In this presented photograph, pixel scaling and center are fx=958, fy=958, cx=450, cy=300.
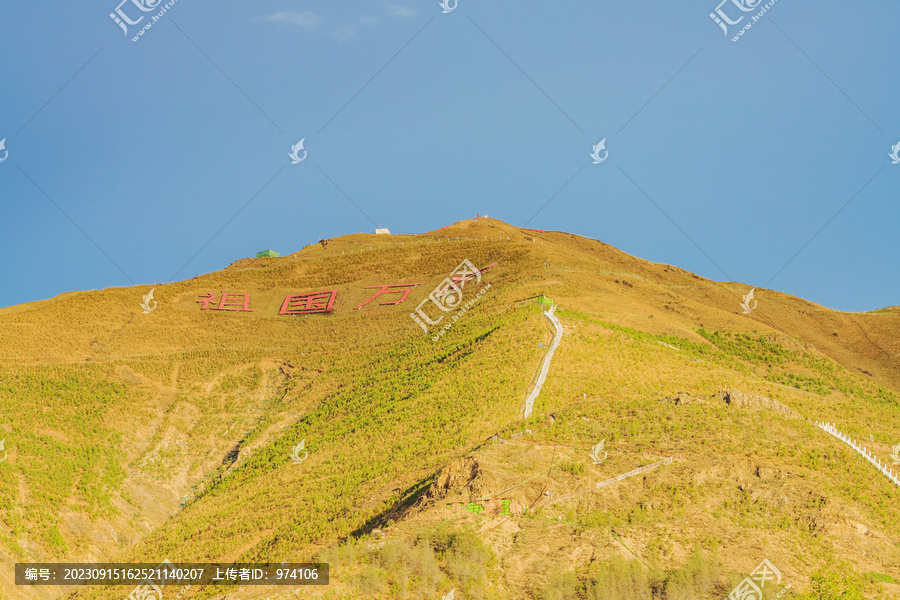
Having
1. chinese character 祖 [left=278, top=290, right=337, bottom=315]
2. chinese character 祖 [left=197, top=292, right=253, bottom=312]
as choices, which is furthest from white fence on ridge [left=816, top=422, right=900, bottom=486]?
chinese character 祖 [left=197, top=292, right=253, bottom=312]

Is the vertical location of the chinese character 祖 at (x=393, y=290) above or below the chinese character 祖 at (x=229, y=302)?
below

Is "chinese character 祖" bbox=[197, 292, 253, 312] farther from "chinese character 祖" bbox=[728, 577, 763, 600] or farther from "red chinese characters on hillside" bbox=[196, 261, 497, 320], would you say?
"chinese character 祖" bbox=[728, 577, 763, 600]

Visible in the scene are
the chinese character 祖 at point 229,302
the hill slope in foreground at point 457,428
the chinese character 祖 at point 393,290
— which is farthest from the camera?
the chinese character 祖 at point 229,302

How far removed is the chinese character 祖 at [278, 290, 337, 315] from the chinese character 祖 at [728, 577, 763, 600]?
53429 mm

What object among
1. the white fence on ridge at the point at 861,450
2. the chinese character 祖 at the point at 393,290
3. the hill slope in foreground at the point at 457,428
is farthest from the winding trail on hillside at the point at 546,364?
the chinese character 祖 at the point at 393,290

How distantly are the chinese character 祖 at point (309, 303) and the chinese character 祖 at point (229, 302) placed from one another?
124 inches

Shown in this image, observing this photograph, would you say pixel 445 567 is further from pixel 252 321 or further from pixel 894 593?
pixel 252 321

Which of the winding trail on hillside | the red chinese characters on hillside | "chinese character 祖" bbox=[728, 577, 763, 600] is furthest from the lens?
the red chinese characters on hillside

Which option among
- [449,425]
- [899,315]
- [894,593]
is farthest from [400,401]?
[899,315]

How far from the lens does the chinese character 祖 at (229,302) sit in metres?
79.5

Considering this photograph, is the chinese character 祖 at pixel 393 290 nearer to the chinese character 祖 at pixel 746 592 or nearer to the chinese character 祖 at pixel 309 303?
the chinese character 祖 at pixel 309 303

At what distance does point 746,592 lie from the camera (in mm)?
29000

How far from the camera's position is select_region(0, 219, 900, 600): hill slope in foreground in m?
31.1

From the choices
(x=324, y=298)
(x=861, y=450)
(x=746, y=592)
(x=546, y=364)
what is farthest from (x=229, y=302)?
(x=746, y=592)
